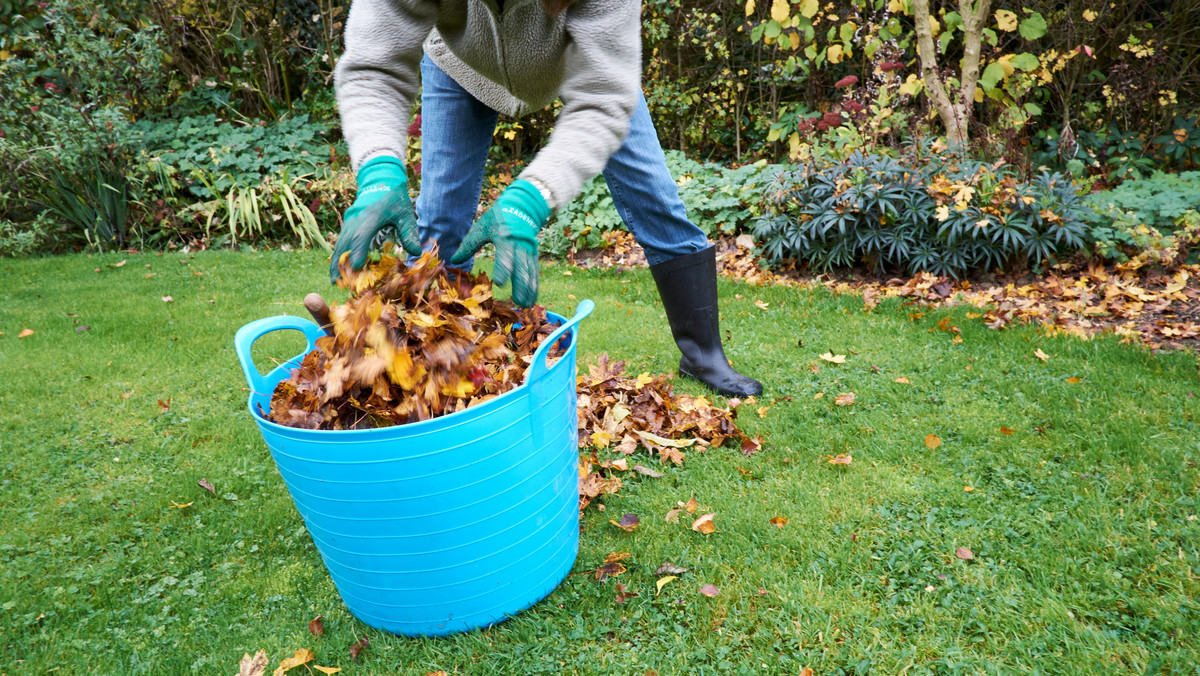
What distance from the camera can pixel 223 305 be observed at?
3865mm

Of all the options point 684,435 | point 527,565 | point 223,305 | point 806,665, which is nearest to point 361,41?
point 527,565

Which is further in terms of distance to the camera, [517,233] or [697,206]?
[697,206]

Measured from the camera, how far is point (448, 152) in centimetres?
217

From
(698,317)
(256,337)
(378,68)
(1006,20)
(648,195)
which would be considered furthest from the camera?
(1006,20)

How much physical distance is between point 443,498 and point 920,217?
3.42 metres

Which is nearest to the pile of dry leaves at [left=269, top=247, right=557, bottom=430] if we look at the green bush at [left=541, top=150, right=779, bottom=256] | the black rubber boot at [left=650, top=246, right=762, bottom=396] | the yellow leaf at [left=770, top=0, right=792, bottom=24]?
the black rubber boot at [left=650, top=246, right=762, bottom=396]

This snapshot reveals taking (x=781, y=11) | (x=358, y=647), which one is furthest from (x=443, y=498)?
(x=781, y=11)

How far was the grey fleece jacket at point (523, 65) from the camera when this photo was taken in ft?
4.91

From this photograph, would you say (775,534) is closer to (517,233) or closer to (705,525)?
(705,525)

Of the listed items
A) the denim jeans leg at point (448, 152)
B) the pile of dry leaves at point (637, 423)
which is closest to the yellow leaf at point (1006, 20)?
the pile of dry leaves at point (637, 423)

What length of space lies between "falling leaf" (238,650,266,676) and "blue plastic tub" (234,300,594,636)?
198 mm

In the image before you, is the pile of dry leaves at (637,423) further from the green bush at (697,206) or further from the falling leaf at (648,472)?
the green bush at (697,206)

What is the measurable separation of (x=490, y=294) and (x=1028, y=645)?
1354 mm

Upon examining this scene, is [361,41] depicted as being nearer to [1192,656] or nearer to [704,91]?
[1192,656]
